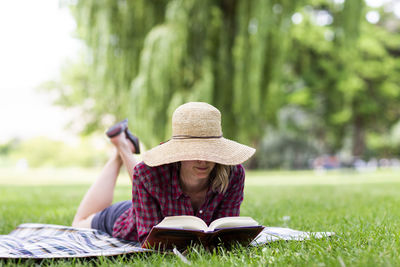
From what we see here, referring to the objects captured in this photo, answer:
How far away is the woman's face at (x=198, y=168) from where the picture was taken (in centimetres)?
220

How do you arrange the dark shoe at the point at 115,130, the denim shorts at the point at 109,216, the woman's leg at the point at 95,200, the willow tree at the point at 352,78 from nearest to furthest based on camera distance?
1. the denim shorts at the point at 109,216
2. the woman's leg at the point at 95,200
3. the dark shoe at the point at 115,130
4. the willow tree at the point at 352,78

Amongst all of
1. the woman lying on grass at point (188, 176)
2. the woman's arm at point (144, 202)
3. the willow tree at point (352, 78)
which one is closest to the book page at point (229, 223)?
the woman lying on grass at point (188, 176)

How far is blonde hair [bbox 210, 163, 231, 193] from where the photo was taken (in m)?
2.29

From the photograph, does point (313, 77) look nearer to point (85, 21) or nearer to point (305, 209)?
point (85, 21)

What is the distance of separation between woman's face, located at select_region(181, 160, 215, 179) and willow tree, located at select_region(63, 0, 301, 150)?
21.4 ft

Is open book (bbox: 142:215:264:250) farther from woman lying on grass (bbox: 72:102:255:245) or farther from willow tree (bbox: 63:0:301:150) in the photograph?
willow tree (bbox: 63:0:301:150)

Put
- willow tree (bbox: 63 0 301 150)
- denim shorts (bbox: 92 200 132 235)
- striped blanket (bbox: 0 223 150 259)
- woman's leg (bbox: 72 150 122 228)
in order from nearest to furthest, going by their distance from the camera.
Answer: striped blanket (bbox: 0 223 150 259)
denim shorts (bbox: 92 200 132 235)
woman's leg (bbox: 72 150 122 228)
willow tree (bbox: 63 0 301 150)

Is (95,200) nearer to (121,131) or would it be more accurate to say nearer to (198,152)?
(121,131)

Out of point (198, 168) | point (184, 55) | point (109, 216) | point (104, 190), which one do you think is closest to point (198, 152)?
point (198, 168)

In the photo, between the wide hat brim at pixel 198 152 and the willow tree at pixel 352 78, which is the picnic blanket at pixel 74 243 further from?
the willow tree at pixel 352 78

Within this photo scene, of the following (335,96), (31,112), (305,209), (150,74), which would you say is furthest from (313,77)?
(31,112)

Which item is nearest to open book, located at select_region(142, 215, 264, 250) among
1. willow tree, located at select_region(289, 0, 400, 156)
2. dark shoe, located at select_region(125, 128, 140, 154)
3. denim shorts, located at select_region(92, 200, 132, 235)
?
denim shorts, located at select_region(92, 200, 132, 235)

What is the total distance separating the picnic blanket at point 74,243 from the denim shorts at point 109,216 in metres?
0.10

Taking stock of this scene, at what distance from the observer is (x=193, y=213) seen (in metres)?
2.39
